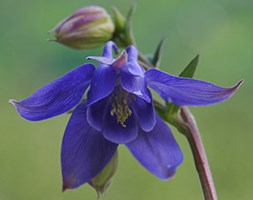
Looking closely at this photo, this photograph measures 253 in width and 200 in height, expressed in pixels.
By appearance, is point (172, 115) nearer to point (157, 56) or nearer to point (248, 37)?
point (157, 56)

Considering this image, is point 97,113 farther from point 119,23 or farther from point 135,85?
point 119,23

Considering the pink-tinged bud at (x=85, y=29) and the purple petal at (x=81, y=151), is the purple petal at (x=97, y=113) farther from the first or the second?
the pink-tinged bud at (x=85, y=29)

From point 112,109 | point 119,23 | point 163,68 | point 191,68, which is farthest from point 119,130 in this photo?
point 163,68

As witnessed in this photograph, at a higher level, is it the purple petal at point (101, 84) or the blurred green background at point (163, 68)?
the purple petal at point (101, 84)

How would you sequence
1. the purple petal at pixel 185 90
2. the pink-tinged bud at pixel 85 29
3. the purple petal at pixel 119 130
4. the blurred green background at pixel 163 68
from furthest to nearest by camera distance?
the blurred green background at pixel 163 68, the pink-tinged bud at pixel 85 29, the purple petal at pixel 119 130, the purple petal at pixel 185 90

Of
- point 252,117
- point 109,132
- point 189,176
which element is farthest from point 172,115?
point 252,117

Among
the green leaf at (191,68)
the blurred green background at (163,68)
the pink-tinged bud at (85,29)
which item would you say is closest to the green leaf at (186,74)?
the green leaf at (191,68)

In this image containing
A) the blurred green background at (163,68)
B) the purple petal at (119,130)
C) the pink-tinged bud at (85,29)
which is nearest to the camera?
the purple petal at (119,130)
